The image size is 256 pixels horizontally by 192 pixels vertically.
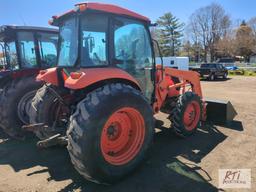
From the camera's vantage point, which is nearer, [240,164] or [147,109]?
[147,109]

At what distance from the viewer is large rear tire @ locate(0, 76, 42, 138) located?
519 cm

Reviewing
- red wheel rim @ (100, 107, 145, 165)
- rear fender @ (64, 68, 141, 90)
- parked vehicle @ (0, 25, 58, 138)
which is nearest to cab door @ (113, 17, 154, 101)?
rear fender @ (64, 68, 141, 90)

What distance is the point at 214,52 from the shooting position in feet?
173

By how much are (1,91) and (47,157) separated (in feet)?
7.13

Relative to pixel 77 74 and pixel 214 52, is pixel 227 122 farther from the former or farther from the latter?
pixel 214 52

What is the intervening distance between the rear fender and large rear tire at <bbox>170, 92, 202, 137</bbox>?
1.76 metres

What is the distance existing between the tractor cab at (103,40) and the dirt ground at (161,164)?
1.46 metres

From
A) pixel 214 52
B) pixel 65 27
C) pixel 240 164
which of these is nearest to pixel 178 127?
pixel 240 164

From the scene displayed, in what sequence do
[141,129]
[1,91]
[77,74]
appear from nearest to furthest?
[77,74] → [141,129] → [1,91]

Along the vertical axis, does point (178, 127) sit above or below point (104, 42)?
below

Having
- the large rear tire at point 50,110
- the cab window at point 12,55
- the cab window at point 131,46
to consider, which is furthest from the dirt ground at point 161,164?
the cab window at point 12,55

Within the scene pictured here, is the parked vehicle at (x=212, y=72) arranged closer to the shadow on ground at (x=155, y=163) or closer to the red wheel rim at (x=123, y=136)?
the shadow on ground at (x=155, y=163)

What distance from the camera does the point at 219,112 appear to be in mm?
6176
